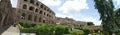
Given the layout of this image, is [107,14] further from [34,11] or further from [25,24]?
[34,11]

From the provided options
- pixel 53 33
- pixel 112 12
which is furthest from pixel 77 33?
pixel 112 12

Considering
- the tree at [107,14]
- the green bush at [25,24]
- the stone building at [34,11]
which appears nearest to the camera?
the tree at [107,14]

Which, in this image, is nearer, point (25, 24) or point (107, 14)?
point (107, 14)

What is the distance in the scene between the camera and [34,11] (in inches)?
3595

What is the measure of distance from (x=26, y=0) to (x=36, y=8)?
20.8 feet

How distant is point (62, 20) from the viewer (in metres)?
105

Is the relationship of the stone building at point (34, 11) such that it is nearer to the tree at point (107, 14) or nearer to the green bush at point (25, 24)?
the green bush at point (25, 24)

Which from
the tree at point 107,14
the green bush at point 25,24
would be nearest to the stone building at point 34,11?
the green bush at point 25,24

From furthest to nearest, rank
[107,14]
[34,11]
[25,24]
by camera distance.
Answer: [34,11], [25,24], [107,14]

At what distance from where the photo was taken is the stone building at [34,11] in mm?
84000

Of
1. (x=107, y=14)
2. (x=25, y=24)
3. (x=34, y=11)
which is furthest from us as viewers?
(x=34, y=11)

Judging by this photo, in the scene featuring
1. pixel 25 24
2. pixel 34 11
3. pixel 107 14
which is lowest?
pixel 25 24

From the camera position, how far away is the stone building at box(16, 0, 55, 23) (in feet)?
276

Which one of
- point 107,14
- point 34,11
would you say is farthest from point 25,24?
point 107,14
